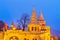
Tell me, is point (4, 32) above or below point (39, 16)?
below

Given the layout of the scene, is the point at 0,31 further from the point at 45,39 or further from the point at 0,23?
the point at 45,39

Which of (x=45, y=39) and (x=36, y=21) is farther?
(x=36, y=21)

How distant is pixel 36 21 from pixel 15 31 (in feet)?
3.10

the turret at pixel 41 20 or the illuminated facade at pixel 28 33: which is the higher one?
the turret at pixel 41 20

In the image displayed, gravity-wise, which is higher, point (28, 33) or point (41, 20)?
point (41, 20)

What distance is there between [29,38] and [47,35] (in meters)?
0.66

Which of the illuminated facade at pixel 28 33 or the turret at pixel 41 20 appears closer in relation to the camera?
the illuminated facade at pixel 28 33

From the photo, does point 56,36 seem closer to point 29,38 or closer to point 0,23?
point 29,38

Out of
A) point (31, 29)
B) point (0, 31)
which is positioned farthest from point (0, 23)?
point (31, 29)

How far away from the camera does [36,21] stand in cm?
907

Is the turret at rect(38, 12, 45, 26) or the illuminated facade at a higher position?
the turret at rect(38, 12, 45, 26)

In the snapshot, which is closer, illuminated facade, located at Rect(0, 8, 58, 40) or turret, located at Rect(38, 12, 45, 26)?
illuminated facade, located at Rect(0, 8, 58, 40)

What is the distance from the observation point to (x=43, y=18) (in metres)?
8.82

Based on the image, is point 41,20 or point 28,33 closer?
point 28,33
